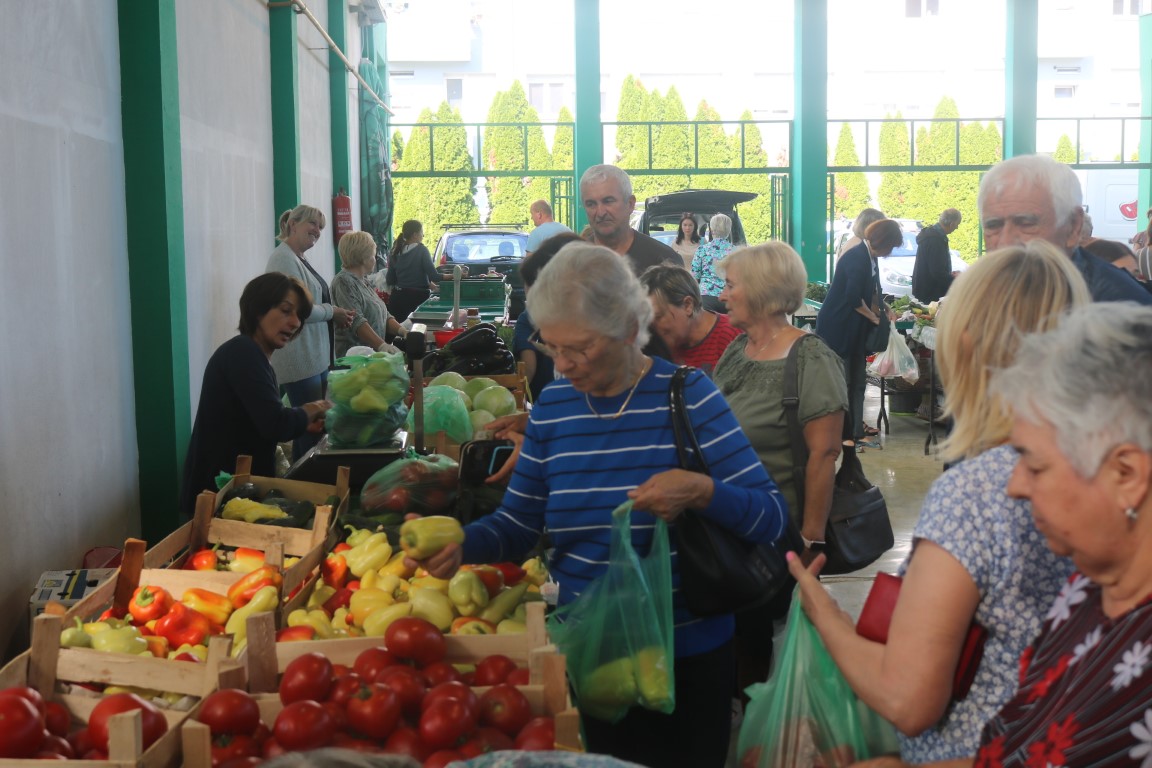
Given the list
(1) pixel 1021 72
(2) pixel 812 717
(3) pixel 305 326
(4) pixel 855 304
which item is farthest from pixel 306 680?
(1) pixel 1021 72

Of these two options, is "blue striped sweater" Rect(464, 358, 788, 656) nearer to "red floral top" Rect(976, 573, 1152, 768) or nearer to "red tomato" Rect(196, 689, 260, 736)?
"red tomato" Rect(196, 689, 260, 736)

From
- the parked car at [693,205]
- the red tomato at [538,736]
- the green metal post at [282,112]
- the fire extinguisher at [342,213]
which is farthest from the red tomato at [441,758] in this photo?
the parked car at [693,205]

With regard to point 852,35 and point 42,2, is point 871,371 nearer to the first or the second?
point 42,2

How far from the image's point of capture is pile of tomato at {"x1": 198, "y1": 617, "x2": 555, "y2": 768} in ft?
6.59

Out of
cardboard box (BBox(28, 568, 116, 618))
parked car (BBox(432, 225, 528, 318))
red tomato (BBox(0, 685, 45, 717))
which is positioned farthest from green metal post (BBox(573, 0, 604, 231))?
red tomato (BBox(0, 685, 45, 717))

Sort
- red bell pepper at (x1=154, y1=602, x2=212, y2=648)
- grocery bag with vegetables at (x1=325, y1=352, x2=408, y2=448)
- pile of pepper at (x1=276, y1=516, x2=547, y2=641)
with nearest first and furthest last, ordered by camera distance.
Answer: pile of pepper at (x1=276, y1=516, x2=547, y2=641), red bell pepper at (x1=154, y1=602, x2=212, y2=648), grocery bag with vegetables at (x1=325, y1=352, x2=408, y2=448)

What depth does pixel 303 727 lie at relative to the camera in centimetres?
201

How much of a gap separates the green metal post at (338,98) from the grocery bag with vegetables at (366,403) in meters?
Result: 9.15

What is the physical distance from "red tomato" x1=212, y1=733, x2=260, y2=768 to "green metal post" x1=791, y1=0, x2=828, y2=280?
15.5 m

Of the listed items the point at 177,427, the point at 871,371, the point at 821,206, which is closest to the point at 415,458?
the point at 177,427

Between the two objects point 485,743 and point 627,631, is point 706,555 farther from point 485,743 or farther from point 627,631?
point 485,743

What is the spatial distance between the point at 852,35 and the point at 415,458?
30.6 meters

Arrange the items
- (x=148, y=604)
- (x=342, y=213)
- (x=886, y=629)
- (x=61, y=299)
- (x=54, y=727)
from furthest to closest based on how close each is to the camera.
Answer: (x=342, y=213)
(x=61, y=299)
(x=148, y=604)
(x=54, y=727)
(x=886, y=629)

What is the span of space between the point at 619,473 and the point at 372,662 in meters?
0.61
